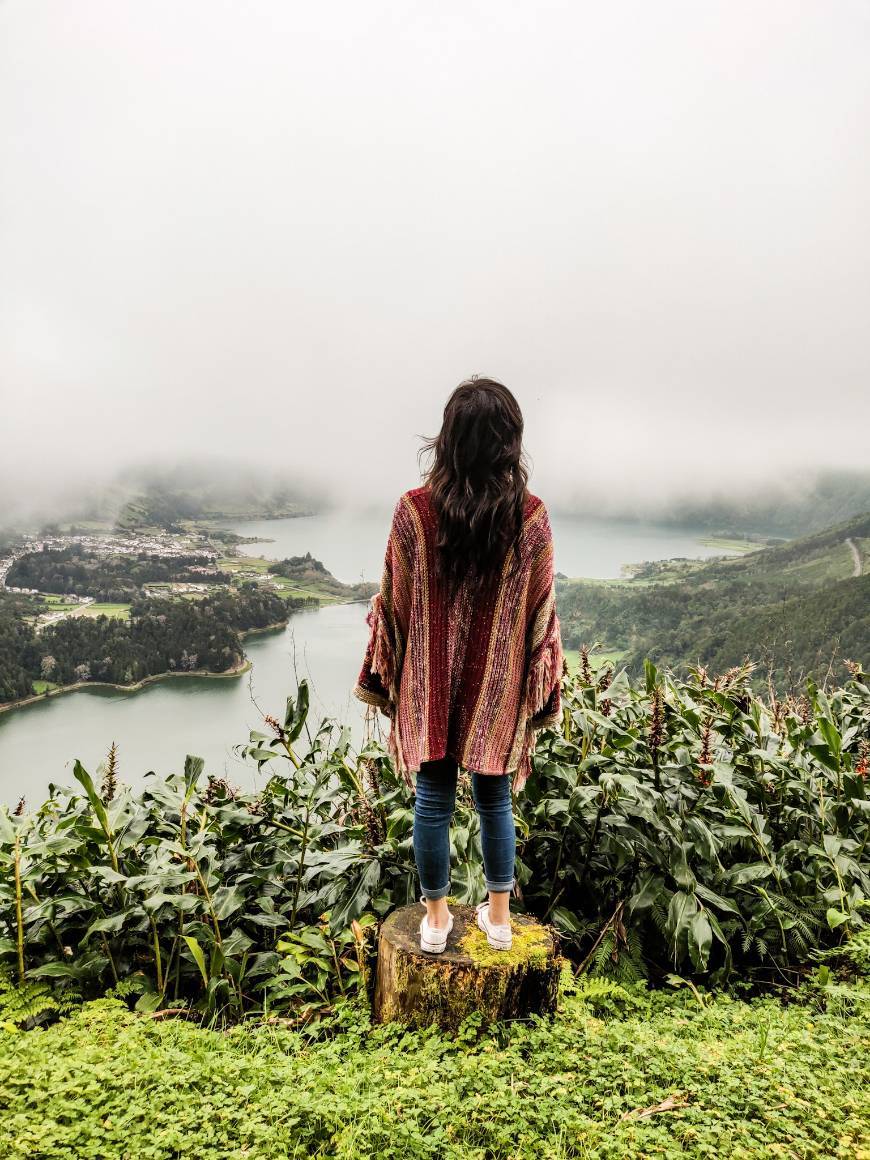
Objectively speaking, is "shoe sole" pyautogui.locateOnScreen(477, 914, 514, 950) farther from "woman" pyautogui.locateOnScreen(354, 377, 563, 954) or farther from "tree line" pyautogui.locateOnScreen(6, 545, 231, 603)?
"tree line" pyautogui.locateOnScreen(6, 545, 231, 603)

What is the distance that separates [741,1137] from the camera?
5.08ft

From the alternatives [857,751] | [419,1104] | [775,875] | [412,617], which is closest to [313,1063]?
[419,1104]

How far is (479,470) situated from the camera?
2004mm

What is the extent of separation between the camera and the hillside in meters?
45.4

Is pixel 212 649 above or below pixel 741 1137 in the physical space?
below

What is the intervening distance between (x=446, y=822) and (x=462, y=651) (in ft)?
1.97

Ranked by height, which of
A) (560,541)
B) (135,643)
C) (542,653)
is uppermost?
(560,541)

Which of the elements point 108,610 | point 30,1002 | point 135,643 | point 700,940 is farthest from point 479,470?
point 108,610

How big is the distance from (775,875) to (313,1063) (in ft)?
6.37

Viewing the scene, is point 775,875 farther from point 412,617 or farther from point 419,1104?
point 412,617

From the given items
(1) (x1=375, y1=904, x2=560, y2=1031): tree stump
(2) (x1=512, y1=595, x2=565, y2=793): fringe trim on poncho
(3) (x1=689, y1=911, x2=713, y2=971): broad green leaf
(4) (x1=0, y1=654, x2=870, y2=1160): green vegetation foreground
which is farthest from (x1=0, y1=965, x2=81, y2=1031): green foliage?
(3) (x1=689, y1=911, x2=713, y2=971): broad green leaf

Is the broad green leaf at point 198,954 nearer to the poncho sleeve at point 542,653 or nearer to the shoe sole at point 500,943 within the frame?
the shoe sole at point 500,943

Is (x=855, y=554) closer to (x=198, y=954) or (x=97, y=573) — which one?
(x=97, y=573)

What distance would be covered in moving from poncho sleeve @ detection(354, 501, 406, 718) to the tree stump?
884 mm
